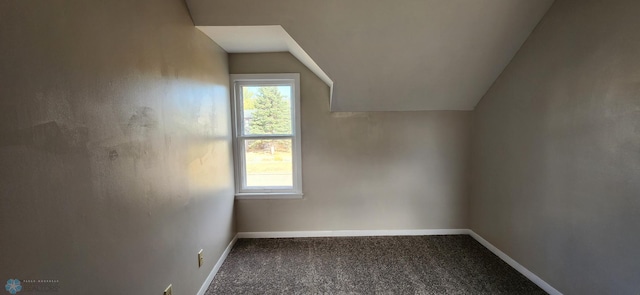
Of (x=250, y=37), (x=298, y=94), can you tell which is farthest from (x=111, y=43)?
(x=298, y=94)

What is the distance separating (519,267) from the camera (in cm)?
249

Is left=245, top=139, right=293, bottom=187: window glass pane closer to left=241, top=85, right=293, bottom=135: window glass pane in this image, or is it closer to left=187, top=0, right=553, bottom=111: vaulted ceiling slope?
left=241, top=85, right=293, bottom=135: window glass pane

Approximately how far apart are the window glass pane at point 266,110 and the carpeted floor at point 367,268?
1303 mm

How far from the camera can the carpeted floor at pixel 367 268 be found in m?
2.30

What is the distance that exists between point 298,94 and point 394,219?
1864 millimetres

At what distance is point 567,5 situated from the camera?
1.95 metres

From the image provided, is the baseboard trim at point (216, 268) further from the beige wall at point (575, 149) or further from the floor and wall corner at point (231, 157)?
the beige wall at point (575, 149)

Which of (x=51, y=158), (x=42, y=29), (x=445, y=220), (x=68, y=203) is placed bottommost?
(x=445, y=220)

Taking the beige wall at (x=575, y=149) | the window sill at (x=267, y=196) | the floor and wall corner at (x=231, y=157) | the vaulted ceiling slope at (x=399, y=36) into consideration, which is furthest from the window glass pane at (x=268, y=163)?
the beige wall at (x=575, y=149)

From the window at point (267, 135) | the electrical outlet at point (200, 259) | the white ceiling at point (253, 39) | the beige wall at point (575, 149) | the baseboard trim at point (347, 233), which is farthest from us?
the baseboard trim at point (347, 233)

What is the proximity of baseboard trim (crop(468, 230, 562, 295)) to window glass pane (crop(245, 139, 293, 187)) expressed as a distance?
224 cm

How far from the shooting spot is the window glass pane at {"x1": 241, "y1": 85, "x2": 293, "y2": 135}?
3.17 m

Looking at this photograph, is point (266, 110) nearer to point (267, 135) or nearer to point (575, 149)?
point (267, 135)

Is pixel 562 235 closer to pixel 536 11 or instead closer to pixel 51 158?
pixel 536 11
